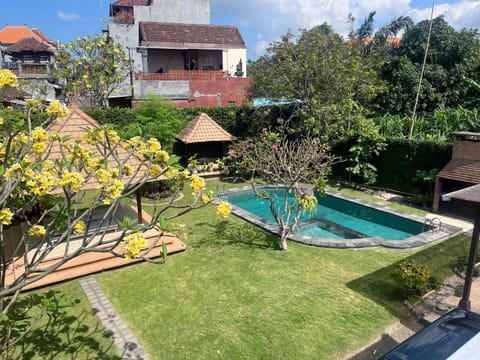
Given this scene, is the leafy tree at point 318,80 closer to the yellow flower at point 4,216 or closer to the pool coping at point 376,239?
the pool coping at point 376,239

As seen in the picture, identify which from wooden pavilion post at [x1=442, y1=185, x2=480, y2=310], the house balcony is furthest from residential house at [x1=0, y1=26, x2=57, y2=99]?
wooden pavilion post at [x1=442, y1=185, x2=480, y2=310]

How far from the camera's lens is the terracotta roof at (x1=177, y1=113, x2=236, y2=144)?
1980 cm

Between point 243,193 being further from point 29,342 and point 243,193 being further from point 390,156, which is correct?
point 29,342

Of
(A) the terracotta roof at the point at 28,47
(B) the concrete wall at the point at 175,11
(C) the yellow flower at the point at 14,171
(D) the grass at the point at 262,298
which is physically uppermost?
(B) the concrete wall at the point at 175,11

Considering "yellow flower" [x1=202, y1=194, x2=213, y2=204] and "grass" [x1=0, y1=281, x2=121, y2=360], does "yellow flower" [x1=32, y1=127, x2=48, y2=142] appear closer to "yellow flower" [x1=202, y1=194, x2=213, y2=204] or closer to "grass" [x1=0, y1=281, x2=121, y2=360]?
"yellow flower" [x1=202, y1=194, x2=213, y2=204]

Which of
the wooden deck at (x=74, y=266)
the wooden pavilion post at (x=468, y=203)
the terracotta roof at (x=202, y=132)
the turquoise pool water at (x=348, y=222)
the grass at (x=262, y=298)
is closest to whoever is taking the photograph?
the wooden pavilion post at (x=468, y=203)

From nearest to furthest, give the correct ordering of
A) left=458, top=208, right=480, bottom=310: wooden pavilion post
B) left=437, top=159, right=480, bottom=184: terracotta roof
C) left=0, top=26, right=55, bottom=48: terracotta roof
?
left=458, top=208, right=480, bottom=310: wooden pavilion post → left=437, top=159, right=480, bottom=184: terracotta roof → left=0, top=26, right=55, bottom=48: terracotta roof

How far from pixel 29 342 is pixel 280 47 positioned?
60.4 feet

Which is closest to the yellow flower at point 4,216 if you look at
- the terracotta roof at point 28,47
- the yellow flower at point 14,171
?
the yellow flower at point 14,171

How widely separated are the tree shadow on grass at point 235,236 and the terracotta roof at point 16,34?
212 feet

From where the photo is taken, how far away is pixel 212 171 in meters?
20.8

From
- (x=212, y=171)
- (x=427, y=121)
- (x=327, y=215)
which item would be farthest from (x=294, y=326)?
(x=427, y=121)

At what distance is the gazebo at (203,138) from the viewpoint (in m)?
19.9

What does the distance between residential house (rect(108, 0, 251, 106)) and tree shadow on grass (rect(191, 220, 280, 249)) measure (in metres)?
15.8
